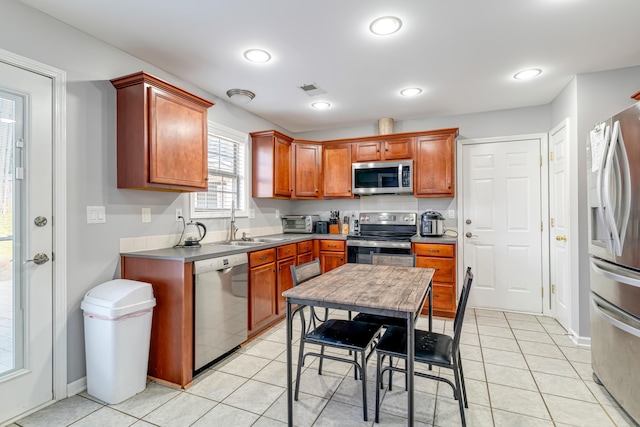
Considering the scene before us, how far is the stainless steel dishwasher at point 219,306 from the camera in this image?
91.4 inches

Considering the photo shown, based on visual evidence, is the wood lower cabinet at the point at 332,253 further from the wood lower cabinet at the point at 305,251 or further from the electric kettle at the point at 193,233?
the electric kettle at the point at 193,233

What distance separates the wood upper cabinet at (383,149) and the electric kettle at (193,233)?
2.20 metres

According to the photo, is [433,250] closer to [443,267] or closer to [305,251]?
[443,267]

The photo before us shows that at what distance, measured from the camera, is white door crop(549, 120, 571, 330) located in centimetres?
312

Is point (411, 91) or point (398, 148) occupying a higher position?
point (411, 91)

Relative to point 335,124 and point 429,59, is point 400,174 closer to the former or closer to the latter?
point 335,124

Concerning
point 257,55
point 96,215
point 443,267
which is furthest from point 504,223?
point 96,215

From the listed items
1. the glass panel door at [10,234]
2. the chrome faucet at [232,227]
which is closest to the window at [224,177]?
the chrome faucet at [232,227]

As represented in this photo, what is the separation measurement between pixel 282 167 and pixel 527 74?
2.75 metres

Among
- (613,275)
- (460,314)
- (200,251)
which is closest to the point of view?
(460,314)

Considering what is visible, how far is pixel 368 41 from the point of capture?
7.73 feet

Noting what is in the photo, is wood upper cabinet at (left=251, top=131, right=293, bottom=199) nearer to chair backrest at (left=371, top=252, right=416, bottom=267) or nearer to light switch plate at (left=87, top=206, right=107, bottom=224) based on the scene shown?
chair backrest at (left=371, top=252, right=416, bottom=267)

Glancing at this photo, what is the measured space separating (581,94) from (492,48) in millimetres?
1122

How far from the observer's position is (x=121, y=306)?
1.98 meters
